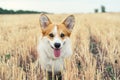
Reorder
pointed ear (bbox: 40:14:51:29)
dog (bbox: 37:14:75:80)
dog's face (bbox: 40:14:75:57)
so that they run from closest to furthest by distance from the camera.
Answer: dog's face (bbox: 40:14:75:57) < dog (bbox: 37:14:75:80) < pointed ear (bbox: 40:14:51:29)

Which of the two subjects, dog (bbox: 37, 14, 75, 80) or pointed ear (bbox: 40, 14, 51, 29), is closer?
dog (bbox: 37, 14, 75, 80)

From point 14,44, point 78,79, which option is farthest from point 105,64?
point 14,44

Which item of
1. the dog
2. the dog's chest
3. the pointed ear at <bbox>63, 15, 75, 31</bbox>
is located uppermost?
the pointed ear at <bbox>63, 15, 75, 31</bbox>

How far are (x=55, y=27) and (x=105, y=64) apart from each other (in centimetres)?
112

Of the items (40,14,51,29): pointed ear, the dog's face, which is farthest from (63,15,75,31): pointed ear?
(40,14,51,29): pointed ear

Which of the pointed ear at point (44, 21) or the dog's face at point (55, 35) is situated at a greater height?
the pointed ear at point (44, 21)

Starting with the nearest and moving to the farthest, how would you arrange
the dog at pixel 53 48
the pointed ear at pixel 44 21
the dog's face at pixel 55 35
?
the dog's face at pixel 55 35 < the dog at pixel 53 48 < the pointed ear at pixel 44 21

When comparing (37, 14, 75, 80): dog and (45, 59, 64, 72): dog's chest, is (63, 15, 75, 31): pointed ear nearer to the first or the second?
(37, 14, 75, 80): dog

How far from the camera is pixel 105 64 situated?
19.4ft

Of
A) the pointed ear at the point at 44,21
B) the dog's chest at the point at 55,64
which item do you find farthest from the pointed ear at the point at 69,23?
the dog's chest at the point at 55,64

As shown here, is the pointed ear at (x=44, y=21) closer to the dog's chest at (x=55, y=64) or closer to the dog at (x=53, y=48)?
the dog at (x=53, y=48)

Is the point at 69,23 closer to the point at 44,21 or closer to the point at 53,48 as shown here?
the point at 44,21

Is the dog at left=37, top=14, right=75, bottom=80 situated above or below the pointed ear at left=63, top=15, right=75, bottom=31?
below

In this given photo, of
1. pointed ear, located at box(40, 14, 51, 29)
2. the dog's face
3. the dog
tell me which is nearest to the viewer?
the dog's face
